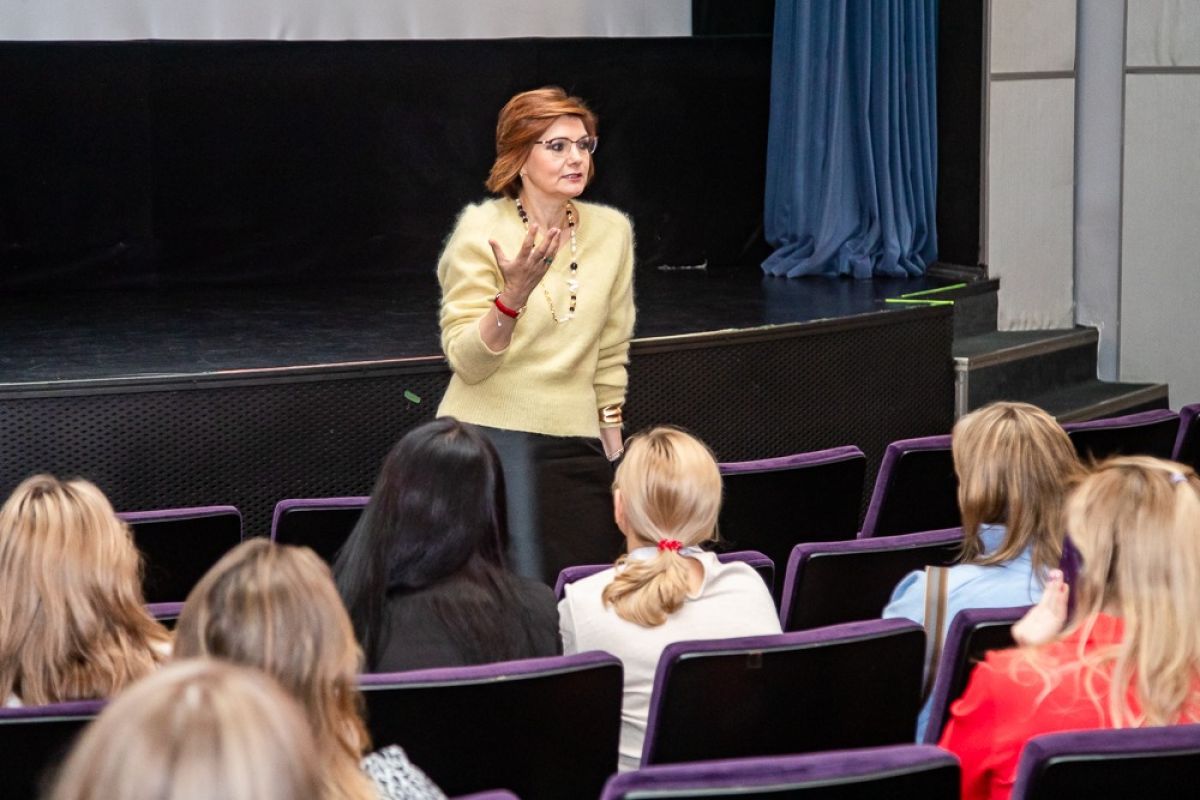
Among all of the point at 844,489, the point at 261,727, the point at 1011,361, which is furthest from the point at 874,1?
the point at 261,727

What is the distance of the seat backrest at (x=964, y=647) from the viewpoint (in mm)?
2080

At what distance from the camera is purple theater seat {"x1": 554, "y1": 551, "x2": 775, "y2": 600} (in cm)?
254

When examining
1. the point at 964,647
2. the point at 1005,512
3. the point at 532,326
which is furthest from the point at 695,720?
the point at 532,326

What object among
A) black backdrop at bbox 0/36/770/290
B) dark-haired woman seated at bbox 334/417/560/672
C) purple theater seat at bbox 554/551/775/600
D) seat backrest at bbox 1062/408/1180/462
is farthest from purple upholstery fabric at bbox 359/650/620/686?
black backdrop at bbox 0/36/770/290

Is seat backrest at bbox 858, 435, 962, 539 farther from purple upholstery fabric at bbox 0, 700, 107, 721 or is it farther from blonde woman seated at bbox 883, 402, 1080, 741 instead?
purple upholstery fabric at bbox 0, 700, 107, 721

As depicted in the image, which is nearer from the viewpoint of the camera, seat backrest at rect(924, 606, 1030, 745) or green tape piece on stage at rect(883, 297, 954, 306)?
seat backrest at rect(924, 606, 1030, 745)

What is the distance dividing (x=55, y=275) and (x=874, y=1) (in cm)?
382

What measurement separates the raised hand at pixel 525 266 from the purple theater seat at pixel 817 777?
4.96ft

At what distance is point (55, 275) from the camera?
666 cm

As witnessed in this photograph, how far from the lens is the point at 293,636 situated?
1.42 meters

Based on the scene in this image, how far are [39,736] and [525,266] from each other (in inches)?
55.4

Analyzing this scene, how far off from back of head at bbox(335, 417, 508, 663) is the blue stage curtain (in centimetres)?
466

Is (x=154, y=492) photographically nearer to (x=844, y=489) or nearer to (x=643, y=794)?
(x=844, y=489)

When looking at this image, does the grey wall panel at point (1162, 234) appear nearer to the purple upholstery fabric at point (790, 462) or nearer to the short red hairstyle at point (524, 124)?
the purple upholstery fabric at point (790, 462)
